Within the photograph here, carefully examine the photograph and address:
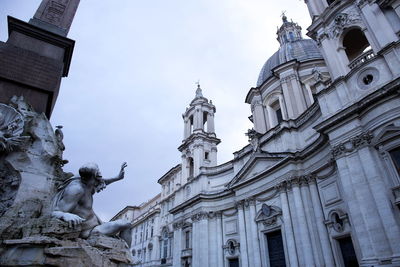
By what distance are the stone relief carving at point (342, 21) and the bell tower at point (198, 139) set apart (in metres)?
16.5

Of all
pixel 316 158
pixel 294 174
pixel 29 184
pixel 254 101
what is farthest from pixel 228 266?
pixel 29 184

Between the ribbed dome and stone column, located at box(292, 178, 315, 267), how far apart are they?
44.0 feet

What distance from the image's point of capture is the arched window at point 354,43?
15.8 metres

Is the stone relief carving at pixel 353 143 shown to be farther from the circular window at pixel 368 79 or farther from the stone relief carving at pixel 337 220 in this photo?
the stone relief carving at pixel 337 220

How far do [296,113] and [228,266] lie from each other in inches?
536

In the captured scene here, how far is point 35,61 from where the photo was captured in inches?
198

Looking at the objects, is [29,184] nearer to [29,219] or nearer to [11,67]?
[29,219]

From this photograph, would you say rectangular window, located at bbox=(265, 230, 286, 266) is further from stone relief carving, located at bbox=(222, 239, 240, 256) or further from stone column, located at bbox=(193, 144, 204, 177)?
stone column, located at bbox=(193, 144, 204, 177)

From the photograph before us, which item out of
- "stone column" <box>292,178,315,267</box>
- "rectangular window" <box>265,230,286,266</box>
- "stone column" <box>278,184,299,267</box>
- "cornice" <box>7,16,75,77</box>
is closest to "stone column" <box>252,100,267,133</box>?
"stone column" <box>278,184,299,267</box>

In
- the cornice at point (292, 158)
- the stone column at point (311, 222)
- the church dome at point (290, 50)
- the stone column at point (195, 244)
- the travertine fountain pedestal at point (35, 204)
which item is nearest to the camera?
the travertine fountain pedestal at point (35, 204)

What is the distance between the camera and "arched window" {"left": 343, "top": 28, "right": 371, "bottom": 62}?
15.8m

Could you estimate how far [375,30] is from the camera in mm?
12328

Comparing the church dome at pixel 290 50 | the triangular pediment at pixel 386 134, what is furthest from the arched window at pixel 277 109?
the triangular pediment at pixel 386 134

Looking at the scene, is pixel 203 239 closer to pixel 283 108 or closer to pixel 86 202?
pixel 283 108
